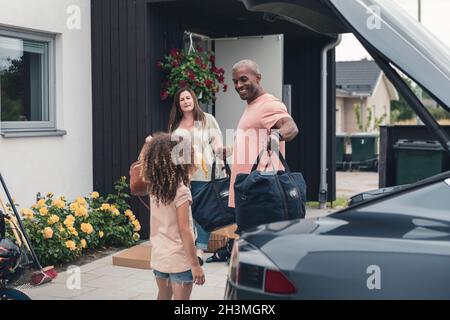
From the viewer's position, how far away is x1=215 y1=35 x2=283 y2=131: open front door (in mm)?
9352

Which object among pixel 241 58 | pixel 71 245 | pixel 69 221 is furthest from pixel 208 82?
pixel 71 245

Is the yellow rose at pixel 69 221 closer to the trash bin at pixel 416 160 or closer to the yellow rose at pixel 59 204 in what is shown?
the yellow rose at pixel 59 204

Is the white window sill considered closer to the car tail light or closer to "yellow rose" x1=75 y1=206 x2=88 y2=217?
"yellow rose" x1=75 y1=206 x2=88 y2=217

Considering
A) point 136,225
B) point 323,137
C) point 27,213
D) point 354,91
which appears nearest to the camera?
point 27,213

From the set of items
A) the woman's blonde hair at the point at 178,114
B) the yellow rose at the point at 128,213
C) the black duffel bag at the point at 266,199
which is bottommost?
the yellow rose at the point at 128,213

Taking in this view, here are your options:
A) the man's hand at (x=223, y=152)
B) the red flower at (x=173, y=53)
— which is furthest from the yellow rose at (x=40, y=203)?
the red flower at (x=173, y=53)

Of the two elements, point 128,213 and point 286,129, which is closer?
point 286,129

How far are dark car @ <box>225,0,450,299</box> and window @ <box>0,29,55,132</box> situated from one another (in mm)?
5027

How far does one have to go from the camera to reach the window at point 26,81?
697 cm

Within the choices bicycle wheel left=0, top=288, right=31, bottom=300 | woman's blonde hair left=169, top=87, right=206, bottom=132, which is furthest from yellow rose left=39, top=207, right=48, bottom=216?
bicycle wheel left=0, top=288, right=31, bottom=300

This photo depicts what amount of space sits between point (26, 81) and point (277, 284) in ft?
18.4

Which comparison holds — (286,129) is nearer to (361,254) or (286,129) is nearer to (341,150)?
(361,254)

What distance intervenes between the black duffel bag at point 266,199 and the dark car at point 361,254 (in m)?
1.32

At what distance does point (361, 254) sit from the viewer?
7.52 ft
